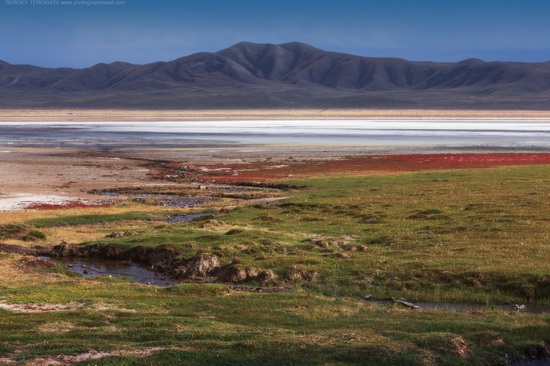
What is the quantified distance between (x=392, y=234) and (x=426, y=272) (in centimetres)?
651

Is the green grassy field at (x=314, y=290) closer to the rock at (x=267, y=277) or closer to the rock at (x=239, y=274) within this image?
the rock at (x=267, y=277)

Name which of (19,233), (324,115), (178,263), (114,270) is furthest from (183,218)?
(324,115)

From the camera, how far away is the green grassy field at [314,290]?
14969 millimetres

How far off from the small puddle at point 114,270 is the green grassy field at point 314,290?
127 centimetres

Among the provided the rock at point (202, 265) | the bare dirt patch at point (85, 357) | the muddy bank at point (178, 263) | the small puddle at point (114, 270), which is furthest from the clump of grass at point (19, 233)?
the bare dirt patch at point (85, 357)

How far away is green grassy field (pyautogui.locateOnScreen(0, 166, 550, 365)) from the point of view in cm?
1497

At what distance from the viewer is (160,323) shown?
16.5 metres

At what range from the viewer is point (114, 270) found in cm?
2600

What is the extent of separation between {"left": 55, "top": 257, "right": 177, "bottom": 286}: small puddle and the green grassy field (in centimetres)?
127

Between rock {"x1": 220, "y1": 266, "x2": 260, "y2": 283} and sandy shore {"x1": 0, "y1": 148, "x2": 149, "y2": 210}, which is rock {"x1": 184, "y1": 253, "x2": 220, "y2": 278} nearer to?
rock {"x1": 220, "y1": 266, "x2": 260, "y2": 283}

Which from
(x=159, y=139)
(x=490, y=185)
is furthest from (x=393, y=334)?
(x=159, y=139)

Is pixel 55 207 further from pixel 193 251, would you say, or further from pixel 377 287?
pixel 377 287

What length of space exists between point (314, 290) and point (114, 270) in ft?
24.9

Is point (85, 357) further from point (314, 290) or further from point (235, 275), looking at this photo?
point (235, 275)
